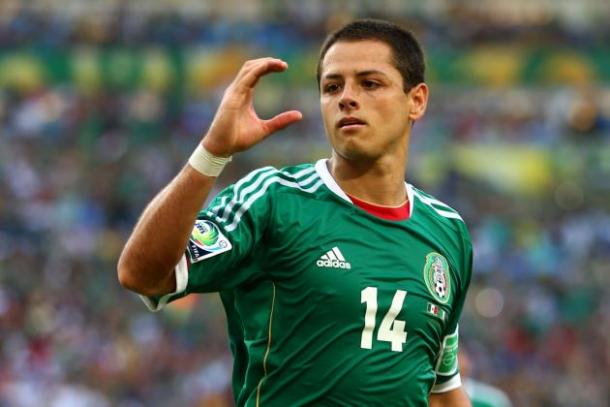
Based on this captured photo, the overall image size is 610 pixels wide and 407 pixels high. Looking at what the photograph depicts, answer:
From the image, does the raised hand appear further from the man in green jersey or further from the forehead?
the forehead

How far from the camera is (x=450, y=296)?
14.5ft

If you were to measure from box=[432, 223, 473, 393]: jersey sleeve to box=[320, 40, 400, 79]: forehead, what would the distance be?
2.35ft

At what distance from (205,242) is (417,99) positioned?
1038 mm

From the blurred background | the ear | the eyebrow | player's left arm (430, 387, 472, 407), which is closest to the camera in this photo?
the eyebrow

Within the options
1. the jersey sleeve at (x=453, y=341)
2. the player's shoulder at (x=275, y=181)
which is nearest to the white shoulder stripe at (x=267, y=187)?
the player's shoulder at (x=275, y=181)

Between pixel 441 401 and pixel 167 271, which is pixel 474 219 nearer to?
pixel 441 401

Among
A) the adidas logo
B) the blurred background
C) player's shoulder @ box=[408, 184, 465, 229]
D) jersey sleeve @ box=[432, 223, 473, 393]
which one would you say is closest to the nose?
the adidas logo

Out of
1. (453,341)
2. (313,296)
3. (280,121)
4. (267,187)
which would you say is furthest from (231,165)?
(280,121)

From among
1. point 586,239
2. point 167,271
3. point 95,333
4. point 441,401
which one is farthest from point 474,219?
point 167,271

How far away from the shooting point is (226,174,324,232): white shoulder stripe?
3998 millimetres

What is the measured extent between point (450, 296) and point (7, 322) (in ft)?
39.1

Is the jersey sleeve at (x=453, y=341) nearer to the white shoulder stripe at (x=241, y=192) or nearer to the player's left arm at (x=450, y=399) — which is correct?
the player's left arm at (x=450, y=399)

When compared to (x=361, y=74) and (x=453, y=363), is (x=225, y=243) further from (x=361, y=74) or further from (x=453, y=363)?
(x=453, y=363)

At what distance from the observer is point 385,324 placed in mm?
4113
